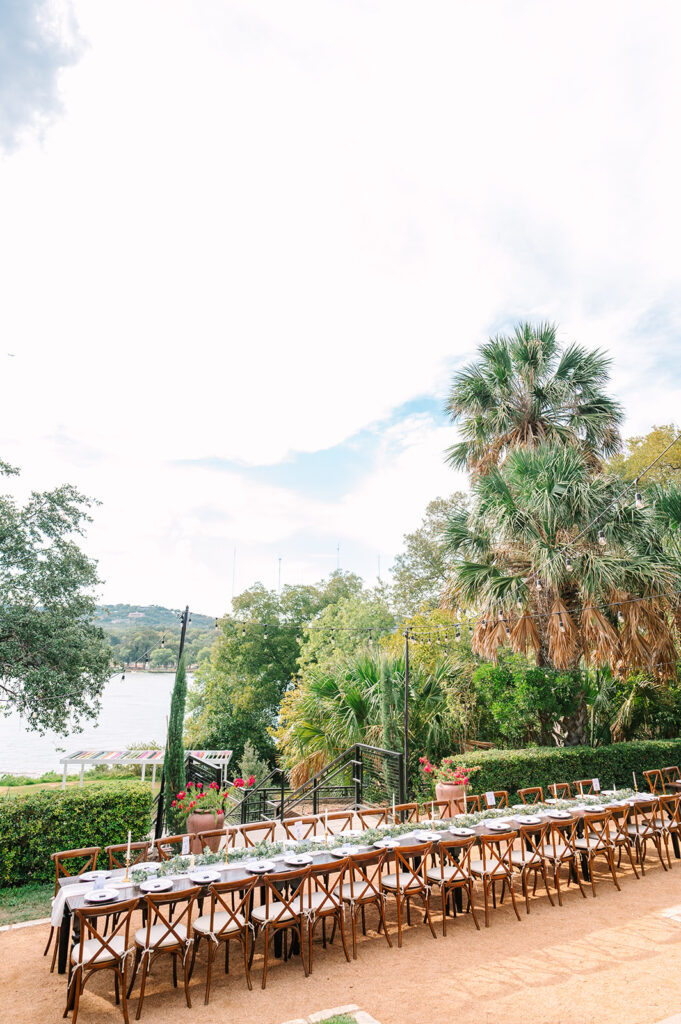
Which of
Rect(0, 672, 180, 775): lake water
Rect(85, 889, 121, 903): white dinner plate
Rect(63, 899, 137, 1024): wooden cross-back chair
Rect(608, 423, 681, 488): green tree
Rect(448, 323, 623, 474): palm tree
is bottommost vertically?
Rect(63, 899, 137, 1024): wooden cross-back chair

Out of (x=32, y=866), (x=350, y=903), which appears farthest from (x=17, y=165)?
(x=350, y=903)

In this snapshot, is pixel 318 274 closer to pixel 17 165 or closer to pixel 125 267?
pixel 125 267

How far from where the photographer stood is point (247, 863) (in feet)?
18.1

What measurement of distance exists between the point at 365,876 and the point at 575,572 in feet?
22.1

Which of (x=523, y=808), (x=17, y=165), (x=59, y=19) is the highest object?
(x=59, y=19)

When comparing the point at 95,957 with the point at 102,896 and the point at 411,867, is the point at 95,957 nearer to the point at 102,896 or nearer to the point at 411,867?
the point at 102,896

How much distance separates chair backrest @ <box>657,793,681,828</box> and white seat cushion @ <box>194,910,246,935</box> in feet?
19.3

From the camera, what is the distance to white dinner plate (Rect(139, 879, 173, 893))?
15.4 ft

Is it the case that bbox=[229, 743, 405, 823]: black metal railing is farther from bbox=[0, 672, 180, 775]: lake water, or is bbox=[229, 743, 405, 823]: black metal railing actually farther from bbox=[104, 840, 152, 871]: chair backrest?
bbox=[0, 672, 180, 775]: lake water

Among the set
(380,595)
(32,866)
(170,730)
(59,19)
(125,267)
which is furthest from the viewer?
(380,595)

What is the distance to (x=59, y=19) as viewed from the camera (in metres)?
6.83

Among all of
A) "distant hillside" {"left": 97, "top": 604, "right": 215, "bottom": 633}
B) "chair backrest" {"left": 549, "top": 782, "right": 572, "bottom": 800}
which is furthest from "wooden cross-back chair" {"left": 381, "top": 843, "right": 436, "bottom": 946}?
"distant hillside" {"left": 97, "top": 604, "right": 215, "bottom": 633}

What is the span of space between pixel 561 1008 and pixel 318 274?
31.7ft

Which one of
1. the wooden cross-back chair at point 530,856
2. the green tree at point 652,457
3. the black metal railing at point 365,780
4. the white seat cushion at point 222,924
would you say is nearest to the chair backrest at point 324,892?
the white seat cushion at point 222,924
